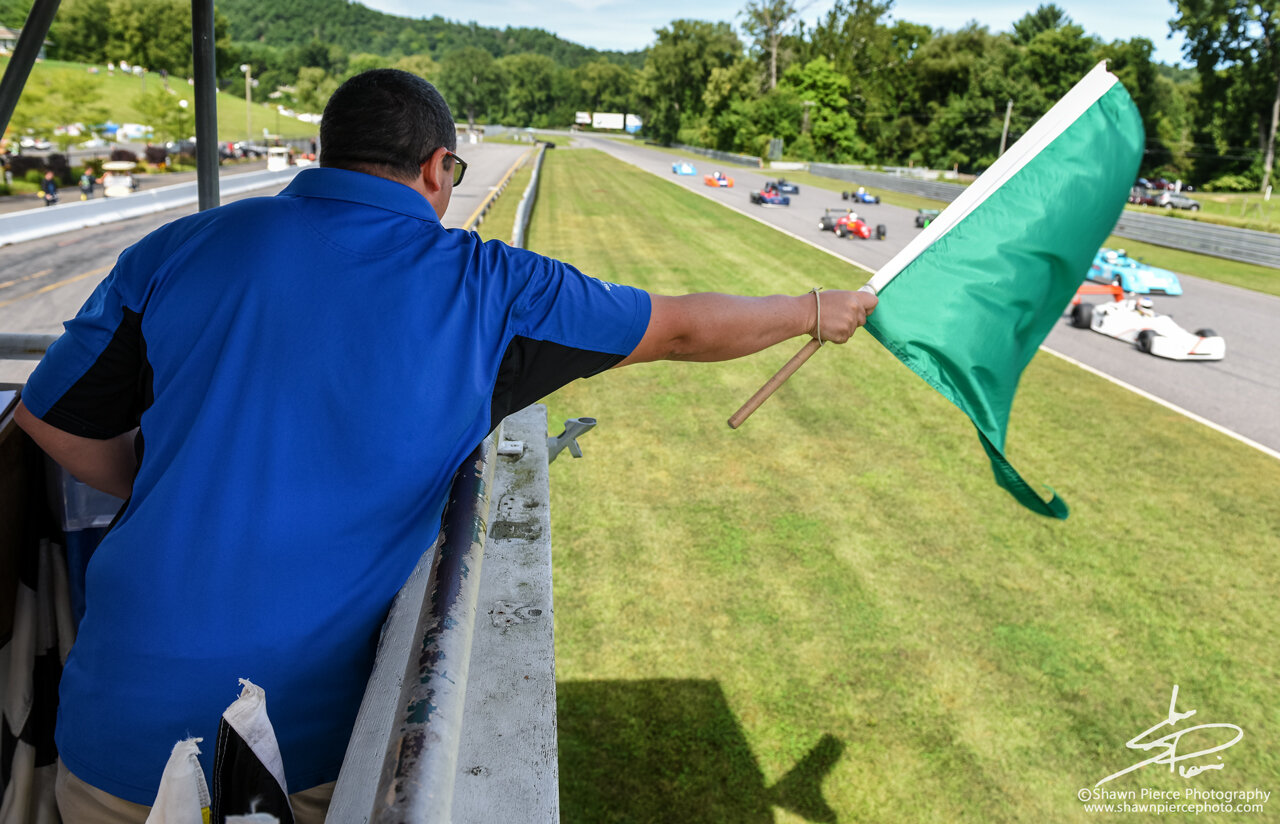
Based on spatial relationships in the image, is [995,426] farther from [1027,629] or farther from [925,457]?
[925,457]

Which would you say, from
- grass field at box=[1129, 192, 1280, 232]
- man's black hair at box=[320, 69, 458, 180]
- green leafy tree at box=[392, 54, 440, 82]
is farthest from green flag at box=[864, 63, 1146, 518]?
green leafy tree at box=[392, 54, 440, 82]

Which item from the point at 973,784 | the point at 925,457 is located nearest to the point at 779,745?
the point at 973,784

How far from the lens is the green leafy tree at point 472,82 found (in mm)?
93194

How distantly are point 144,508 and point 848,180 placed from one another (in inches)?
2379

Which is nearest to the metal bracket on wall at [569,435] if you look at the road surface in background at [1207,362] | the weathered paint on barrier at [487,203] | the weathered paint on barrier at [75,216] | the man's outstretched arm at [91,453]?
the man's outstretched arm at [91,453]

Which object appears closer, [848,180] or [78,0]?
[78,0]

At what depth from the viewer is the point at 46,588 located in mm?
2320

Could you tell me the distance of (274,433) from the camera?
1.45 meters

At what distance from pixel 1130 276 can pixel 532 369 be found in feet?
68.8

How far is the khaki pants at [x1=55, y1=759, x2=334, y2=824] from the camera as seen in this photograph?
5.30ft

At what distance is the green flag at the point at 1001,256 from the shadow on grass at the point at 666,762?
6.89 feet

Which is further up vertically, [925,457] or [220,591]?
[220,591]

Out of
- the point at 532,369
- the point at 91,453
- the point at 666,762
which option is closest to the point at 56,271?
the point at 666,762

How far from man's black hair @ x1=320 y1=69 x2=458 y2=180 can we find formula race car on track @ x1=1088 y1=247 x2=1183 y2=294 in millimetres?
20349
